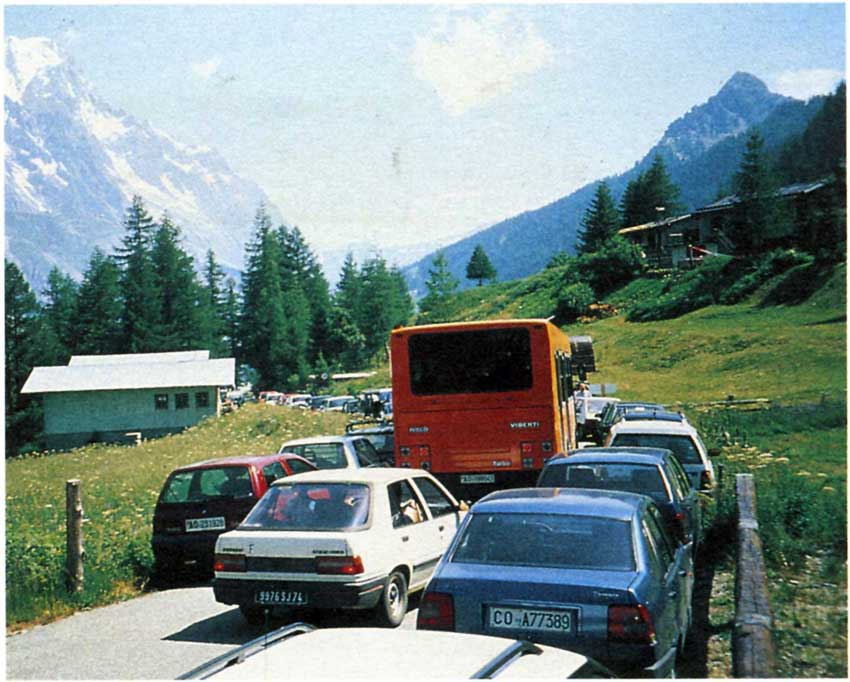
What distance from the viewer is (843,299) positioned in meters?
34.4

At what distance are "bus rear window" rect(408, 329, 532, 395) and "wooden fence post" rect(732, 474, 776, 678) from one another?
699 centimetres

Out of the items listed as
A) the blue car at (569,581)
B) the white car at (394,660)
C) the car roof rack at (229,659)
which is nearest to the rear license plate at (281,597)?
the blue car at (569,581)

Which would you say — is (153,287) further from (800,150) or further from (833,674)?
(833,674)

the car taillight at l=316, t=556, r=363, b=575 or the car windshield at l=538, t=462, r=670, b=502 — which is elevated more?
Answer: the car windshield at l=538, t=462, r=670, b=502

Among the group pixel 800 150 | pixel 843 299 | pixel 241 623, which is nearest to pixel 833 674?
pixel 241 623

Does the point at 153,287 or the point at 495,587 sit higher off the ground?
the point at 153,287

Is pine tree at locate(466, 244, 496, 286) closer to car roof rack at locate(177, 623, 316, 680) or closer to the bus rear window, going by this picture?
the bus rear window

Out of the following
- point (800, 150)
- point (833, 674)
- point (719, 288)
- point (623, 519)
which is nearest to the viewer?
point (623, 519)

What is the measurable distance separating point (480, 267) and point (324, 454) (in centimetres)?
11606

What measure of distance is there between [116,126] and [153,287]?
3195 centimetres

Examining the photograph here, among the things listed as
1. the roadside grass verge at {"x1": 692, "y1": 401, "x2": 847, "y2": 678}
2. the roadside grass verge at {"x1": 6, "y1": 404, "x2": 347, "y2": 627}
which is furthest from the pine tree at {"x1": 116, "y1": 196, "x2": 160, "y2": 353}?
the roadside grass verge at {"x1": 692, "y1": 401, "x2": 847, "y2": 678}

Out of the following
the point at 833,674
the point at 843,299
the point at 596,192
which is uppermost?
the point at 596,192

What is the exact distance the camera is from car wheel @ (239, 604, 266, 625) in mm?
8172

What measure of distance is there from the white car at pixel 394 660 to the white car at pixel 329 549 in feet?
15.0
